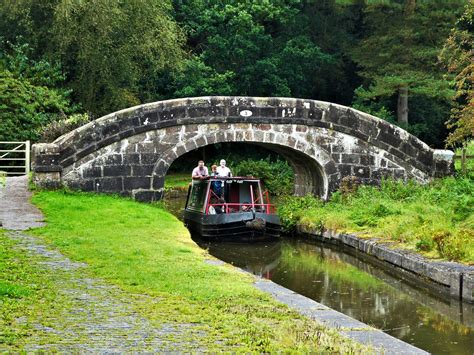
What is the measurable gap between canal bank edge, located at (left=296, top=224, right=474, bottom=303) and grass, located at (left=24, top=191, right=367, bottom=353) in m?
2.93

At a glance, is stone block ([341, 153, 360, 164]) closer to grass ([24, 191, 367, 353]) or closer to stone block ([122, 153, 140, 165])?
stone block ([122, 153, 140, 165])

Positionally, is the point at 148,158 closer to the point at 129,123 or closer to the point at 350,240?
the point at 129,123

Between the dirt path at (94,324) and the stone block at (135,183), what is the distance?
8.70 metres

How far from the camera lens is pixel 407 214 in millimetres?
16266

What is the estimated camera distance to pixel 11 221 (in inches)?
590

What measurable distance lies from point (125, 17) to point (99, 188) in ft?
34.8

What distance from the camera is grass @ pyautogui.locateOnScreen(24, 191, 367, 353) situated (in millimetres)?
7348

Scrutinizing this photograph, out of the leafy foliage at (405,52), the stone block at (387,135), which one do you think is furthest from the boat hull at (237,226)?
the leafy foliage at (405,52)

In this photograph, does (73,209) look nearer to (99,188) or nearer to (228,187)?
(99,188)

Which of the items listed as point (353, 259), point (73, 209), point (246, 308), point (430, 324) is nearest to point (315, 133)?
point (353, 259)

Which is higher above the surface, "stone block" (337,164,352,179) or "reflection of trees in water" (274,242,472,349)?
"stone block" (337,164,352,179)

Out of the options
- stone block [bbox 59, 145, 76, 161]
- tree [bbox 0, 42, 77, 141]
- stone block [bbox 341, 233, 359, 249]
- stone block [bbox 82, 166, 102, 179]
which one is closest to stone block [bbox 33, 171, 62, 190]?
stone block [bbox 59, 145, 76, 161]

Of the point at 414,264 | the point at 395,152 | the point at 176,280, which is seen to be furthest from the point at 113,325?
the point at 395,152

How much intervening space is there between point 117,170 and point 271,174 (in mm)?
10614
